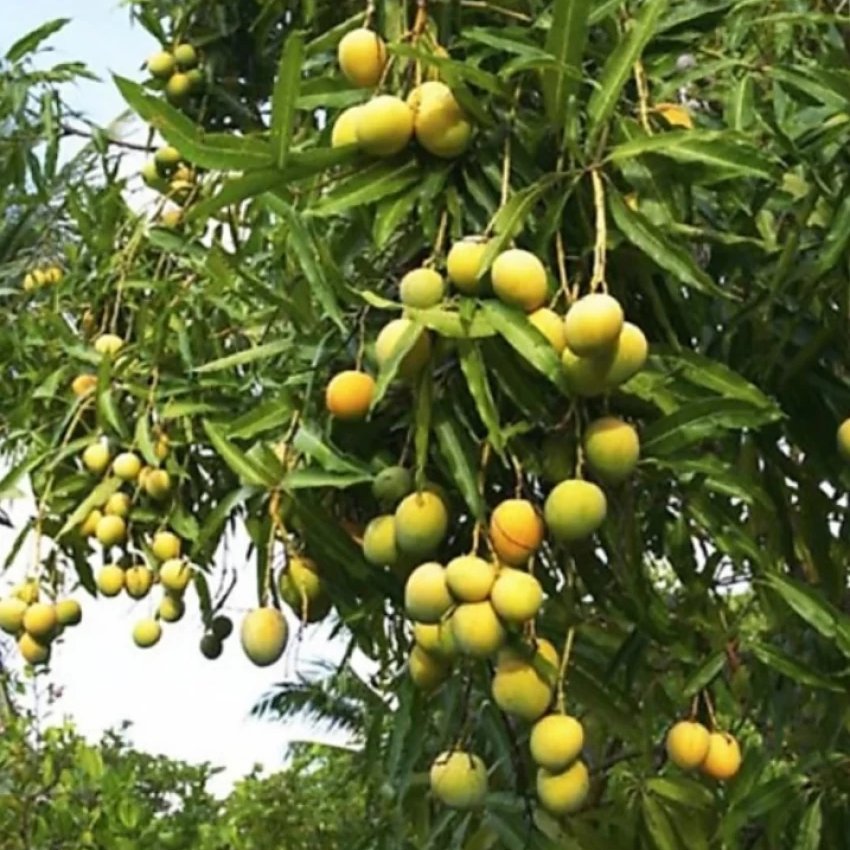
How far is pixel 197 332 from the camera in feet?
6.02

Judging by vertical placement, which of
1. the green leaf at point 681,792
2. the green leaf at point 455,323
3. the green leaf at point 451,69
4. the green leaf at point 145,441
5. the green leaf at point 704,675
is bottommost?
the green leaf at point 704,675

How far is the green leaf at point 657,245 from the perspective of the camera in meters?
1.05

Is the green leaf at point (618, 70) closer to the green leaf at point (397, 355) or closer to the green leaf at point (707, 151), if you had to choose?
the green leaf at point (707, 151)

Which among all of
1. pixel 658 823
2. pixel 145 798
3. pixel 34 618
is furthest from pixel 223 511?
pixel 145 798

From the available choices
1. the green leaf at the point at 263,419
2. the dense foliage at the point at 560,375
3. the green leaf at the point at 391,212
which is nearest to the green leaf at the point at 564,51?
the dense foliage at the point at 560,375

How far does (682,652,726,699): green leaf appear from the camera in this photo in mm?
1287

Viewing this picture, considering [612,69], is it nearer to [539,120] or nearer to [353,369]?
[539,120]

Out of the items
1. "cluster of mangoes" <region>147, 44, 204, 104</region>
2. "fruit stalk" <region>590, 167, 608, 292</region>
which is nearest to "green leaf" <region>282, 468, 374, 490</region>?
"fruit stalk" <region>590, 167, 608, 292</region>

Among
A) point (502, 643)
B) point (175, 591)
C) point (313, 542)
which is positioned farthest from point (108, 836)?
point (502, 643)

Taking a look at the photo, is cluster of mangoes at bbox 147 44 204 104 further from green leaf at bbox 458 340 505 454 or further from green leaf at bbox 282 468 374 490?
green leaf at bbox 458 340 505 454

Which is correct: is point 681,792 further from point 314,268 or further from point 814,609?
point 314,268

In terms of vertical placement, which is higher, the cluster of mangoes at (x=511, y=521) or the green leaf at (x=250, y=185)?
the green leaf at (x=250, y=185)

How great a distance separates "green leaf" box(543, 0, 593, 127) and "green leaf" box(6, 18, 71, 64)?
1.33 meters

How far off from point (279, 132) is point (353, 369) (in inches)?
8.3
